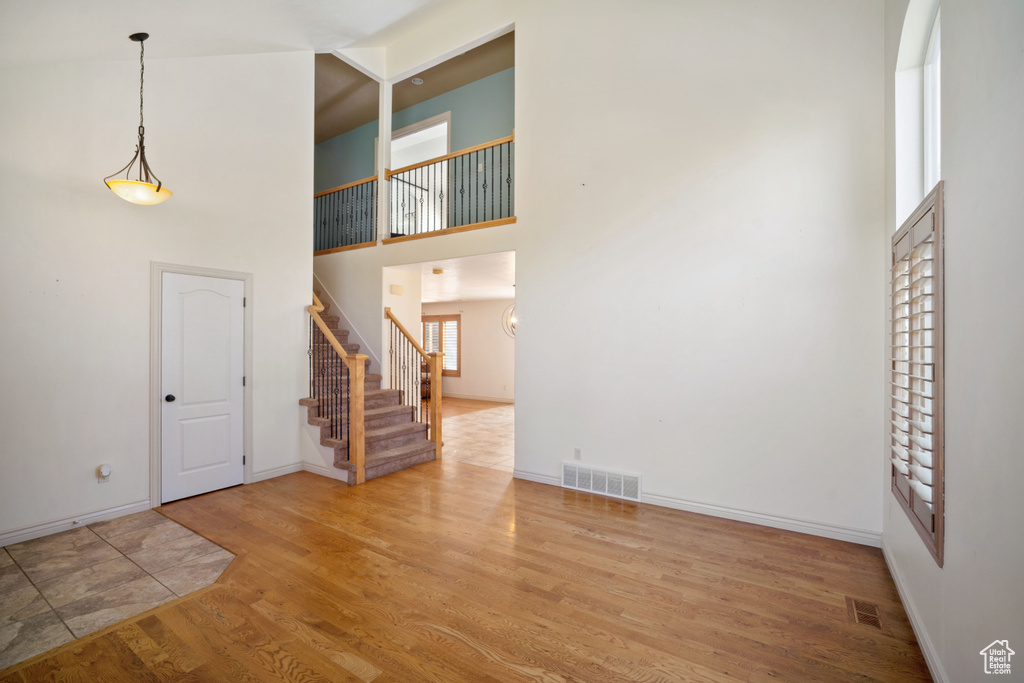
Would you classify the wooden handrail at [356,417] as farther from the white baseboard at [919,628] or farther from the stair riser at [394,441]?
the white baseboard at [919,628]

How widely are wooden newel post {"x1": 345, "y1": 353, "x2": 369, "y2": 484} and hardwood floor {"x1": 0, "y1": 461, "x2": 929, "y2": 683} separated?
2.51 feet

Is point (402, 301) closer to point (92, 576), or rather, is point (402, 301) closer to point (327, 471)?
point (327, 471)

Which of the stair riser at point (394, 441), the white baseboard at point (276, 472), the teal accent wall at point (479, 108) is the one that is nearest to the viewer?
the white baseboard at point (276, 472)

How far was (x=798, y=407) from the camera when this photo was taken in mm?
3396

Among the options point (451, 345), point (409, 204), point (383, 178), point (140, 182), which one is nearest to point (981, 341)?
point (140, 182)

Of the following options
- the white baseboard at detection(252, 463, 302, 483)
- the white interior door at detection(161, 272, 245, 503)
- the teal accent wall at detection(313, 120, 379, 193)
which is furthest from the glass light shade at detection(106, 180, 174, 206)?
the teal accent wall at detection(313, 120, 379, 193)

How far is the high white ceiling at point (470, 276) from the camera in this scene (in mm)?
5452

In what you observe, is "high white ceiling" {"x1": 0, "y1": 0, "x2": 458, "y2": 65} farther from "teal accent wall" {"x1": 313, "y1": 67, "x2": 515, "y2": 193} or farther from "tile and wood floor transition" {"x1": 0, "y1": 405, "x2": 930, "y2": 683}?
"tile and wood floor transition" {"x1": 0, "y1": 405, "x2": 930, "y2": 683}

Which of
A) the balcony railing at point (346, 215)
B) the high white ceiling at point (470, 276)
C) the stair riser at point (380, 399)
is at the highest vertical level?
the balcony railing at point (346, 215)

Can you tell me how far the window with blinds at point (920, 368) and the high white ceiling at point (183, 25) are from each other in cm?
460

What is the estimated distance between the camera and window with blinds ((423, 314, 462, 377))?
37.8ft

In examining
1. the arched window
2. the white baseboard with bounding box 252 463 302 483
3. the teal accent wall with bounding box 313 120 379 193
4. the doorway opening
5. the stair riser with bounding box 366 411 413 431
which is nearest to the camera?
the arched window

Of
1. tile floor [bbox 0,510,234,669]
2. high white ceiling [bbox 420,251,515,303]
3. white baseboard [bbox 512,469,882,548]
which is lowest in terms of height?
tile floor [bbox 0,510,234,669]

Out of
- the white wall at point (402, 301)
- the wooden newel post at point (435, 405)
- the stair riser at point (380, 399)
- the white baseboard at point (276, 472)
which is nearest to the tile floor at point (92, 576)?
the white baseboard at point (276, 472)
